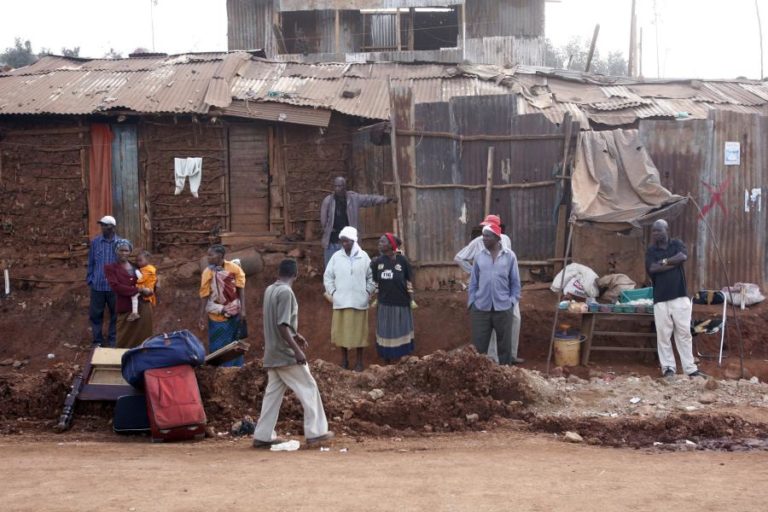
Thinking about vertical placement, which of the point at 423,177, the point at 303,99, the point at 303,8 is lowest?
the point at 423,177

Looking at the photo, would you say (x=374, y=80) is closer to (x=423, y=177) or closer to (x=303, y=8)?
(x=423, y=177)

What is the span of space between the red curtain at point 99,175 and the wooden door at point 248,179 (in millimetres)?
2050

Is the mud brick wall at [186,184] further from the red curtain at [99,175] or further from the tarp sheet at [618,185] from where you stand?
the tarp sheet at [618,185]

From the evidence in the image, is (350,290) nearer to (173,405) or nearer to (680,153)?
(173,405)

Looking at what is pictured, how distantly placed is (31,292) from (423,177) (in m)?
6.78

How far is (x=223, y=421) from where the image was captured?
833 centimetres

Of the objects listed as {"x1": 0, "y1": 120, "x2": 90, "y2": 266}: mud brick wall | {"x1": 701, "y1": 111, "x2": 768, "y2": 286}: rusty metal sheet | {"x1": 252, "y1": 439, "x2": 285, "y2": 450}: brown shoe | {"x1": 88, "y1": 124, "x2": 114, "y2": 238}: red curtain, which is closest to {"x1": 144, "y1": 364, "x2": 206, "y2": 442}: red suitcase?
{"x1": 252, "y1": 439, "x2": 285, "y2": 450}: brown shoe

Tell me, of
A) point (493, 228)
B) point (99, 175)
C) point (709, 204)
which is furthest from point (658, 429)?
point (99, 175)

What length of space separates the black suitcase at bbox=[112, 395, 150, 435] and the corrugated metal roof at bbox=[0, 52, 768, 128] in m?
6.82

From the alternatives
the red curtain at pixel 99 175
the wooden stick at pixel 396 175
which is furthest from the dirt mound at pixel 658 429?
the red curtain at pixel 99 175

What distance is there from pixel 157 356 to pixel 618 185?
7.01 metres

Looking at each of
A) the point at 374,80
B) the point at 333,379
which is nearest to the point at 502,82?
the point at 374,80

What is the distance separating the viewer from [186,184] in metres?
14.5

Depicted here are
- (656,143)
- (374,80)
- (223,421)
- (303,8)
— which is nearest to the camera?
(223,421)
